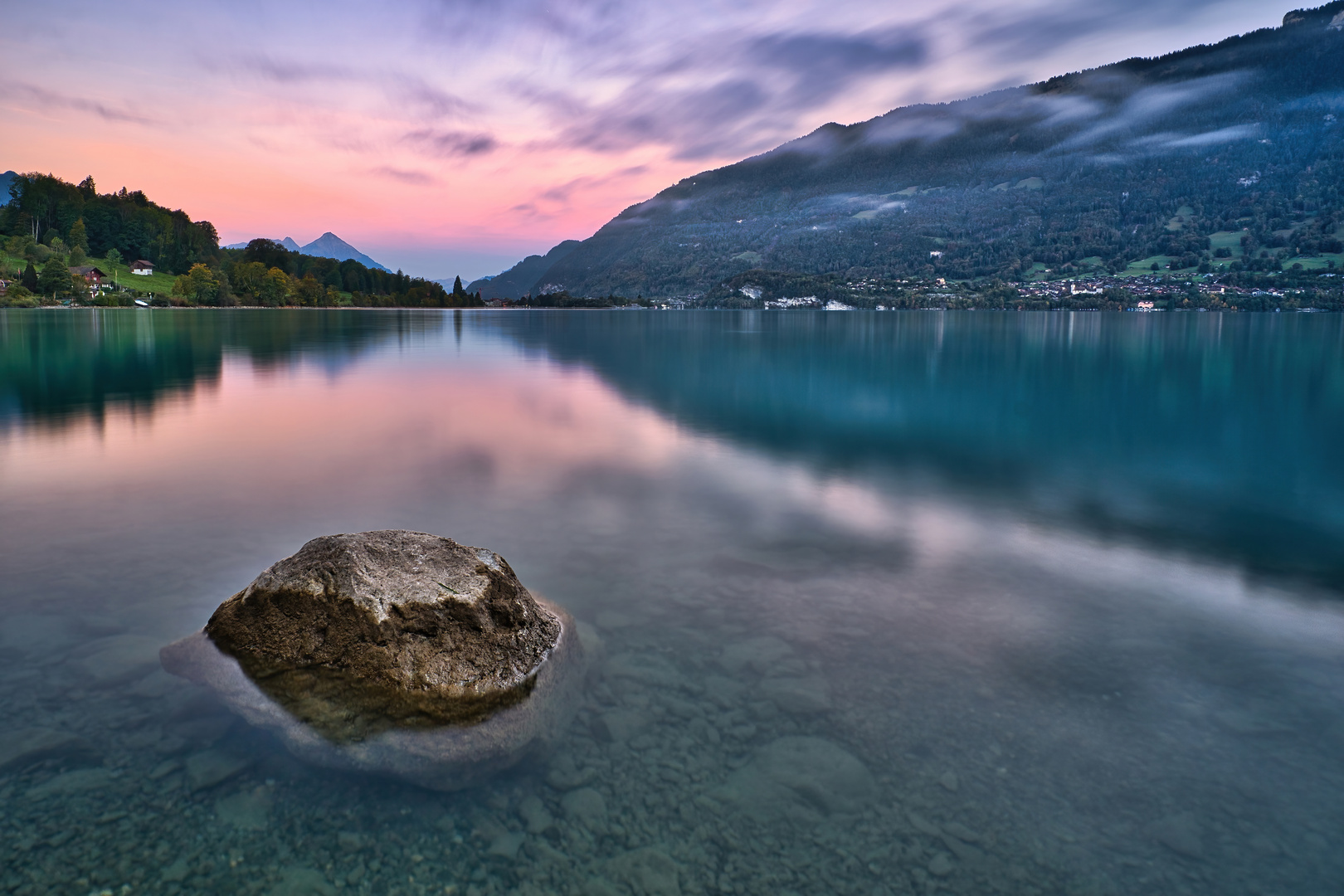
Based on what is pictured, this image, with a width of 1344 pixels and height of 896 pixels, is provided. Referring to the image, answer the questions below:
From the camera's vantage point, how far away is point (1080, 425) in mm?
24203

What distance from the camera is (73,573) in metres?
9.55

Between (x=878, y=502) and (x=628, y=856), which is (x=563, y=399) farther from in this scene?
(x=628, y=856)

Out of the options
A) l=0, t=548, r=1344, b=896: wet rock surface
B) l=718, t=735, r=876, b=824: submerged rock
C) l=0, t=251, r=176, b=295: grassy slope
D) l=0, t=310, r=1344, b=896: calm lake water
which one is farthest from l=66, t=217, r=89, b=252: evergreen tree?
l=718, t=735, r=876, b=824: submerged rock

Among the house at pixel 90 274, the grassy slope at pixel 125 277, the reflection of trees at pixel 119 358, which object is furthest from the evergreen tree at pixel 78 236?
the reflection of trees at pixel 119 358

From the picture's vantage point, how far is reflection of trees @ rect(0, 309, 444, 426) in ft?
82.4

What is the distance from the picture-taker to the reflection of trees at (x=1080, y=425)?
13594 mm

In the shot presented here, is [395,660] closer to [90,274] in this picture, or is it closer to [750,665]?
[750,665]

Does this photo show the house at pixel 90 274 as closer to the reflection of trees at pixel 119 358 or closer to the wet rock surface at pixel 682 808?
the reflection of trees at pixel 119 358

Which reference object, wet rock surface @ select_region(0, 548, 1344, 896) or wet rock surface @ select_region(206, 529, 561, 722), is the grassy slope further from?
wet rock surface @ select_region(0, 548, 1344, 896)

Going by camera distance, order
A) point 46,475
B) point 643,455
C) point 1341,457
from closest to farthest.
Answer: point 46,475
point 643,455
point 1341,457

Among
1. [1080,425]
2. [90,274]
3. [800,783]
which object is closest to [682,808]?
[800,783]

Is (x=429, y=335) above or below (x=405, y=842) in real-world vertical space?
above

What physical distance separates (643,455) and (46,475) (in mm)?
12847

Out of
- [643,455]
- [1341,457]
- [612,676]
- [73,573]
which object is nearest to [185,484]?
[73,573]
